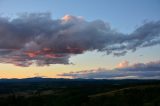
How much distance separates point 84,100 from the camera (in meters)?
Answer: 179

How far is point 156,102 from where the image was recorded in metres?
153

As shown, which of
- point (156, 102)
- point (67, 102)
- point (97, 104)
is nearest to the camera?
point (156, 102)

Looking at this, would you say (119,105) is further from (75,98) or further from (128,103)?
(75,98)

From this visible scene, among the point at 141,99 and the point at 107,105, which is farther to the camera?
the point at 141,99

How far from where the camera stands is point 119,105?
165 metres

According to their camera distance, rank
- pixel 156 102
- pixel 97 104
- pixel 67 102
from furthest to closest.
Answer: pixel 97 104 < pixel 67 102 < pixel 156 102

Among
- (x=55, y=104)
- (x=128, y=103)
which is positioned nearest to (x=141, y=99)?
(x=128, y=103)

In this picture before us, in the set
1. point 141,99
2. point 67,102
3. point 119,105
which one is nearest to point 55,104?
point 67,102

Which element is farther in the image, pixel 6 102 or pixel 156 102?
pixel 6 102

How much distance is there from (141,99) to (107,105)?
2265 cm

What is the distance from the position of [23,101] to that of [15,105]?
9037 millimetres

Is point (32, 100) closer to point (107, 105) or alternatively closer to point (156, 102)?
point (107, 105)

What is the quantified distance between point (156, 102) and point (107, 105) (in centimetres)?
2571

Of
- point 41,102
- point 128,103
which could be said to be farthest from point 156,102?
point 41,102
